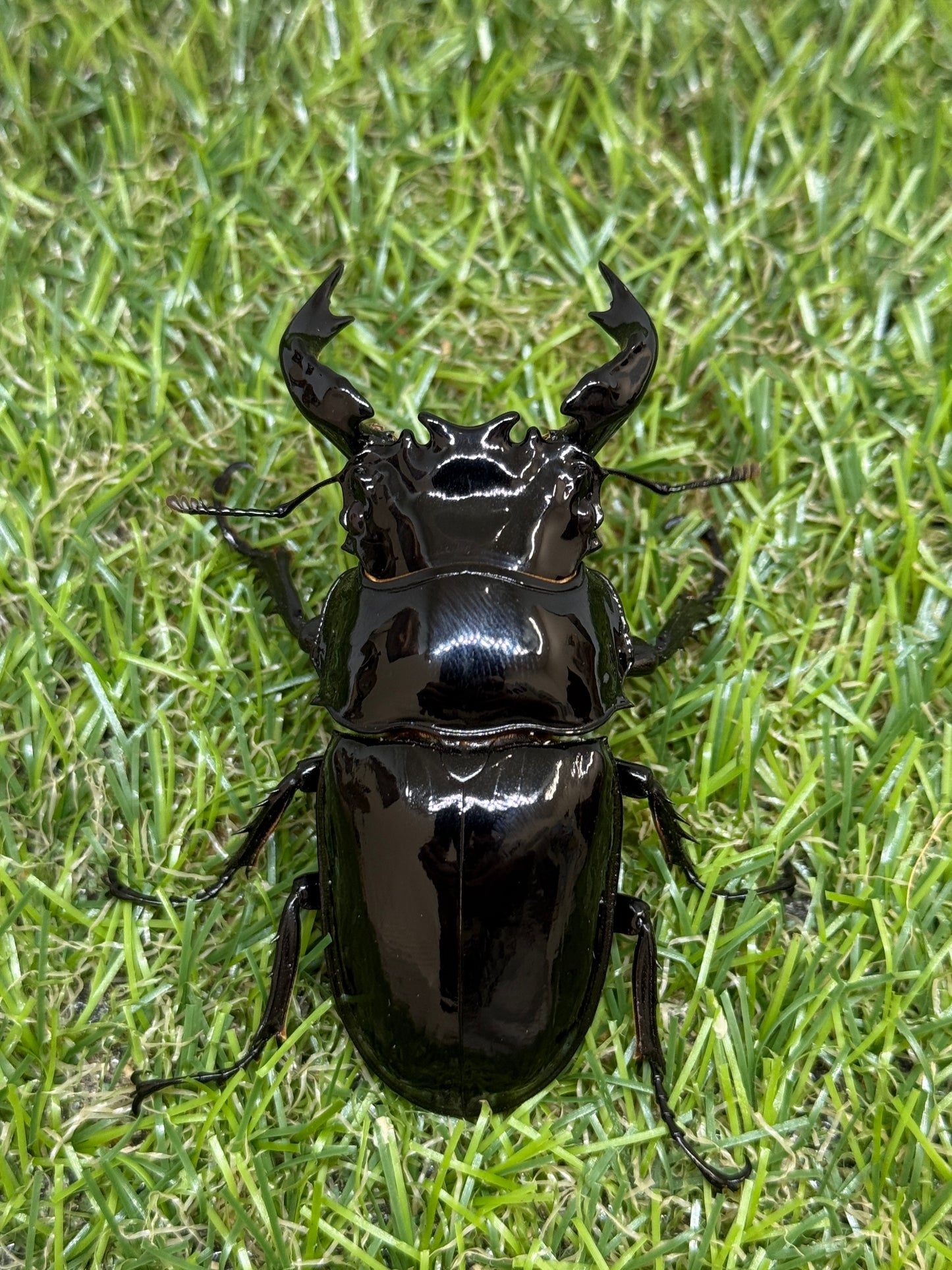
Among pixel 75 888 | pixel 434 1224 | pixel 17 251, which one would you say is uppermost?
pixel 17 251

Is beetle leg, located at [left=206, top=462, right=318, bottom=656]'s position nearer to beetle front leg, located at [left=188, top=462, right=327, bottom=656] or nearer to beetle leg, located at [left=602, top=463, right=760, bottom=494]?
beetle front leg, located at [left=188, top=462, right=327, bottom=656]

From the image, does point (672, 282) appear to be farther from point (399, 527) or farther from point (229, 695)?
point (229, 695)

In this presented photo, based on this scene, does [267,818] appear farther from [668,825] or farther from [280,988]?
[668,825]

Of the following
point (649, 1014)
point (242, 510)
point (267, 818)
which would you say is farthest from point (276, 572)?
point (649, 1014)

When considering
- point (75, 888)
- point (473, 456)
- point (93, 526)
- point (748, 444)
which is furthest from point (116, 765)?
point (748, 444)

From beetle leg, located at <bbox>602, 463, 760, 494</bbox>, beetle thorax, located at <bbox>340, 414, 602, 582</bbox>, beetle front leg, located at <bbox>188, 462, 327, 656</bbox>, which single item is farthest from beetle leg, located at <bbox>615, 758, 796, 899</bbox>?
beetle front leg, located at <bbox>188, 462, 327, 656</bbox>
